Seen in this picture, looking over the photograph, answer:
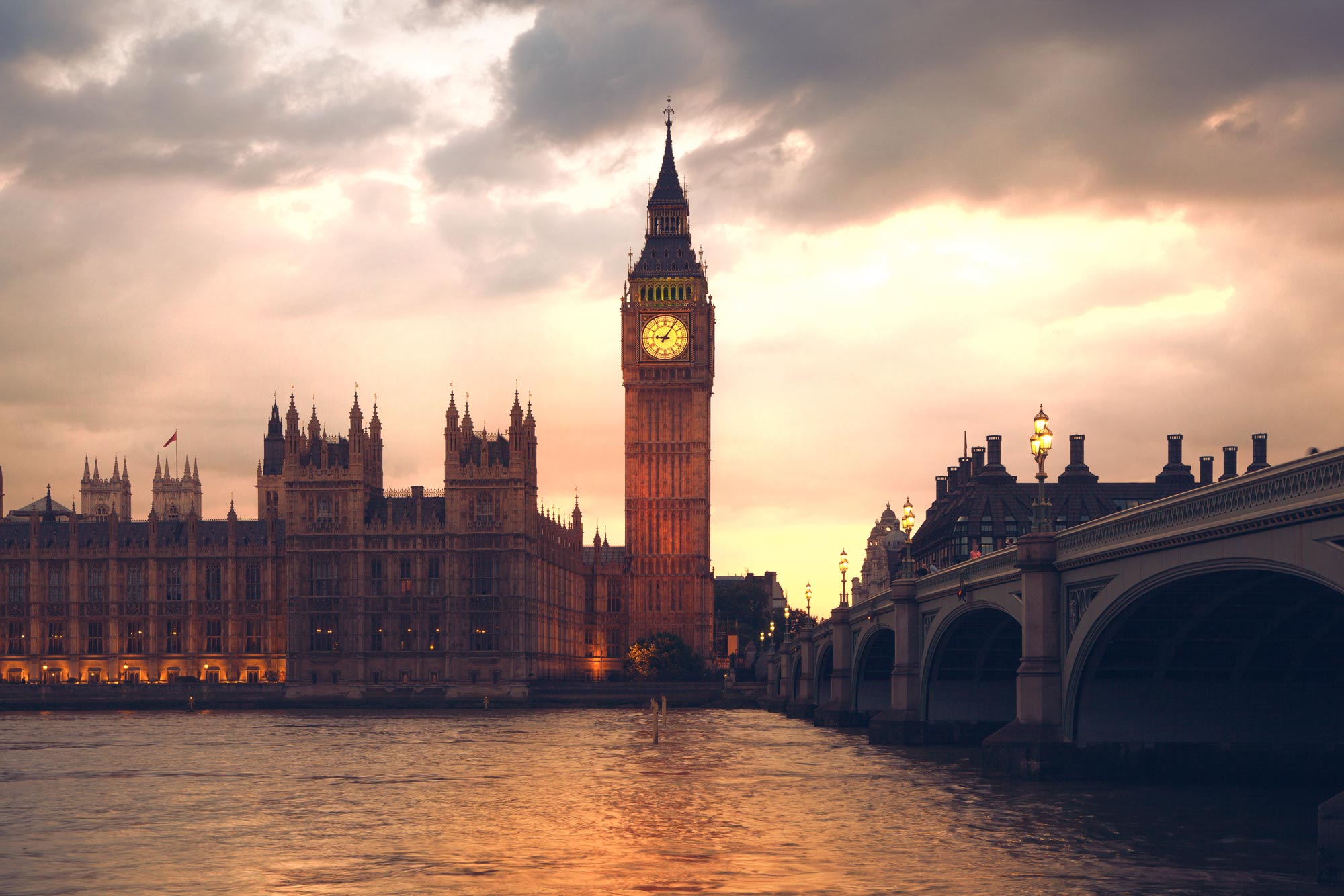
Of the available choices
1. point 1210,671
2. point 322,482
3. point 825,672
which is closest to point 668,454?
point 322,482

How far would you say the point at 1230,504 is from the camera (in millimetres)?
33406

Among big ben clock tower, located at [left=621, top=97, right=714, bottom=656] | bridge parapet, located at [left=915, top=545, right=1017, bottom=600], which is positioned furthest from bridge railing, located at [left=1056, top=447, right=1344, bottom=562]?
big ben clock tower, located at [left=621, top=97, right=714, bottom=656]

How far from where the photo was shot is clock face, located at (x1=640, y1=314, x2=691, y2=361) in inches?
7505

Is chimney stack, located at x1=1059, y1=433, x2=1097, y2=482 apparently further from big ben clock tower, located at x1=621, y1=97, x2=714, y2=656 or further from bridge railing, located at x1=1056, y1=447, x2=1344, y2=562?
bridge railing, located at x1=1056, y1=447, x2=1344, y2=562

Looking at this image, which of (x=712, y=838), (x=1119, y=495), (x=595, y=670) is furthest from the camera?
(x=595, y=670)

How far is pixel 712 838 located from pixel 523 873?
21.9ft

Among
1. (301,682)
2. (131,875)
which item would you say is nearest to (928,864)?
(131,875)

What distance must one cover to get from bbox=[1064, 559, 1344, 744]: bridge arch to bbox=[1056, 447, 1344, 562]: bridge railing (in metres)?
2.03

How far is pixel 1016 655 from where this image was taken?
218 ft

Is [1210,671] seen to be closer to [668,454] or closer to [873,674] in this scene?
[873,674]

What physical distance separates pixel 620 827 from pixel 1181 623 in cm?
1653

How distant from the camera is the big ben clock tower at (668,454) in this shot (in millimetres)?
185000

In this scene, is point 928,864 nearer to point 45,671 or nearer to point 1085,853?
point 1085,853

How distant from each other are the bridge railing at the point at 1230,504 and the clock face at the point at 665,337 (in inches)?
5794
